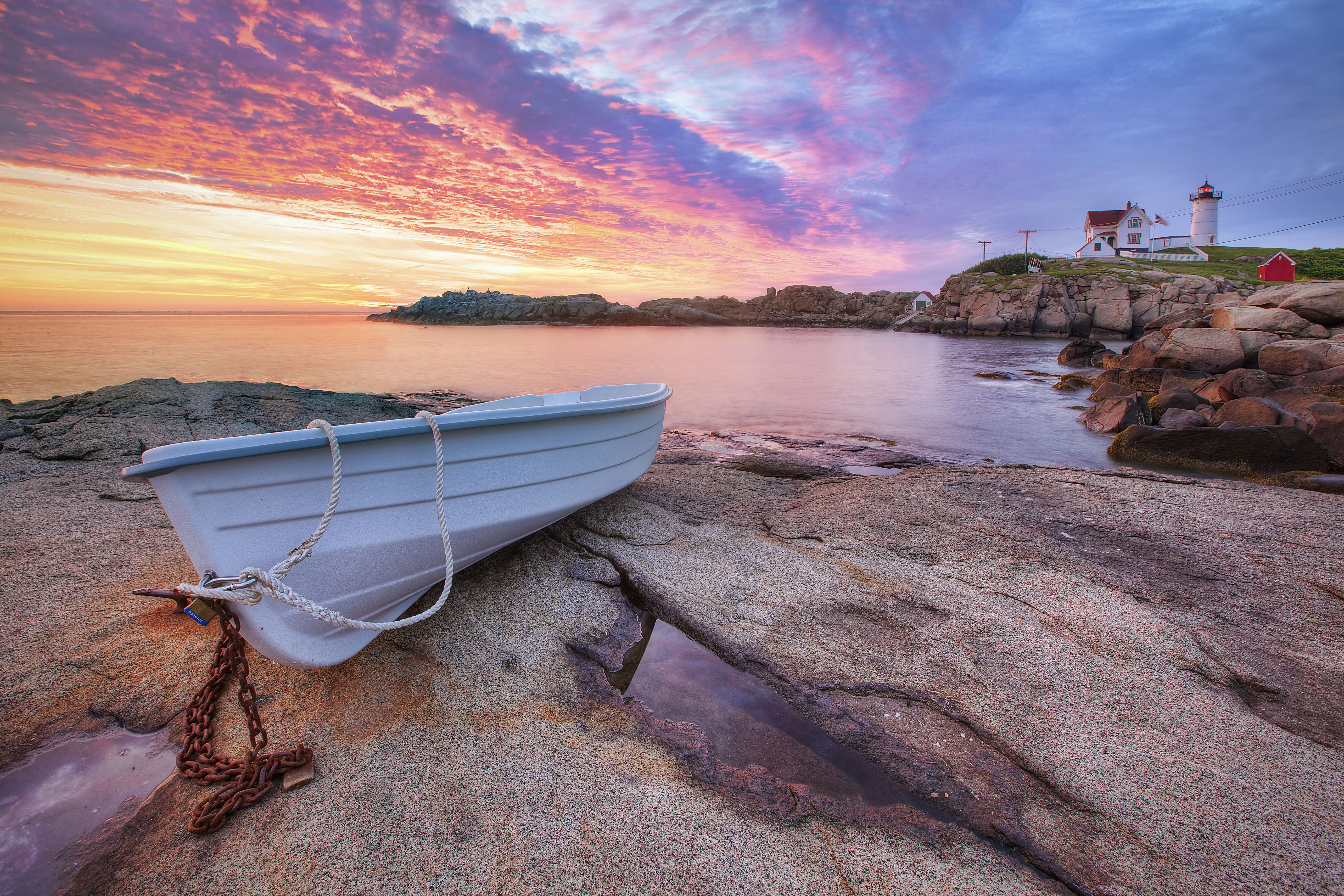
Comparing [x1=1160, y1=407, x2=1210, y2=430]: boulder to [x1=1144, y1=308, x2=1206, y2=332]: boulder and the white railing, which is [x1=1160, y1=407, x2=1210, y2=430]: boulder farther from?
the white railing

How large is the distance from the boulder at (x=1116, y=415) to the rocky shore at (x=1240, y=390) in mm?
24

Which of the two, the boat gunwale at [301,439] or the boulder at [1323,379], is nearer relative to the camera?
the boat gunwale at [301,439]

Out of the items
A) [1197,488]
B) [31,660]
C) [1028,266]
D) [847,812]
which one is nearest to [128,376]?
[31,660]

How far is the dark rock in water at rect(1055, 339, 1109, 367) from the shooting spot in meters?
22.9

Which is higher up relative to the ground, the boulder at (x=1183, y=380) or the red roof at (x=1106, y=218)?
the red roof at (x=1106, y=218)

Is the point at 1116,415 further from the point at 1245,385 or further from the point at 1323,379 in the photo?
the point at 1323,379

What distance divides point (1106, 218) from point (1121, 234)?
261 centimetres

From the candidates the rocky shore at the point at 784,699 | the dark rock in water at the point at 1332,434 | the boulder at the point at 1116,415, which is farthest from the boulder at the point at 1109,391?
the rocky shore at the point at 784,699

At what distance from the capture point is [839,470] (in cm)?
Result: 747

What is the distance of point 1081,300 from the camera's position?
1614 inches

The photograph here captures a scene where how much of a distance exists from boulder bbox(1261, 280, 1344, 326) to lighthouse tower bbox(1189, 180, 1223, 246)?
67.3 m

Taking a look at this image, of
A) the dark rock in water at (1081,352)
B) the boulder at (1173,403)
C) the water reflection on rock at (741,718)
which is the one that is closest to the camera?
the water reflection on rock at (741,718)

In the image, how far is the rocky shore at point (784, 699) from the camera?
1.79 metres

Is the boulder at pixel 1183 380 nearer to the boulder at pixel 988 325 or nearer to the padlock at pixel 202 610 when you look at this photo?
the padlock at pixel 202 610
